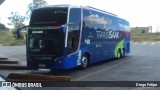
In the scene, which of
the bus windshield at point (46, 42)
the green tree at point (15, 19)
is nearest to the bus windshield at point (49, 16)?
the bus windshield at point (46, 42)

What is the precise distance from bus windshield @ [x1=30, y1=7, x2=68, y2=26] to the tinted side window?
427 mm

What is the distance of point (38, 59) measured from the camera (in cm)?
1469

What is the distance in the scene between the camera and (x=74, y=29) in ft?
49.5

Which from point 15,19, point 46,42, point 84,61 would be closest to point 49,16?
point 46,42

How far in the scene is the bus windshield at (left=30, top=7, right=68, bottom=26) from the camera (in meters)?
14.5

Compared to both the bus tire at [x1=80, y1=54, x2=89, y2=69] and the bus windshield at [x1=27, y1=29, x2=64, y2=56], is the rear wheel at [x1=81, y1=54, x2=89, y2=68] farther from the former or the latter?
the bus windshield at [x1=27, y1=29, x2=64, y2=56]

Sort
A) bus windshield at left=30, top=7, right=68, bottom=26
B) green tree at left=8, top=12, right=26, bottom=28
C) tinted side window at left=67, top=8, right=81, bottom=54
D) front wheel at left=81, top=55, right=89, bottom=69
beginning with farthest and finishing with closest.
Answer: green tree at left=8, top=12, right=26, bottom=28 → front wheel at left=81, top=55, right=89, bottom=69 → tinted side window at left=67, top=8, right=81, bottom=54 → bus windshield at left=30, top=7, right=68, bottom=26

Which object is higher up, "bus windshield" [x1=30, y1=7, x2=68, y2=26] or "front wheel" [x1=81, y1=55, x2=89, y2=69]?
"bus windshield" [x1=30, y1=7, x2=68, y2=26]

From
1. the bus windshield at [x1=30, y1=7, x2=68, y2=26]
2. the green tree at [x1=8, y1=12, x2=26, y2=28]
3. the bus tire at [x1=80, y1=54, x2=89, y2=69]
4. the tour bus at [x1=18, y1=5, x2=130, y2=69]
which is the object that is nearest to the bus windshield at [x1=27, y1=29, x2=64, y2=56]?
the tour bus at [x1=18, y1=5, x2=130, y2=69]

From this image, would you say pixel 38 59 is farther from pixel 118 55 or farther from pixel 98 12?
pixel 118 55

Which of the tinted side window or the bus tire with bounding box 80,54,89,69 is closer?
the tinted side window

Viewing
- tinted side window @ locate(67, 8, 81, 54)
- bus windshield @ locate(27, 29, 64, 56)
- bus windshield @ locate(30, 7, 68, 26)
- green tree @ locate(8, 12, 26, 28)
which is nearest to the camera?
bus windshield @ locate(27, 29, 64, 56)

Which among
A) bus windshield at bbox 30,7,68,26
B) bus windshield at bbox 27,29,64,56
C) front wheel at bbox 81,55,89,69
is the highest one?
bus windshield at bbox 30,7,68,26

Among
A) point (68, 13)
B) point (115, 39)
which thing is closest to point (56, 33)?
point (68, 13)
